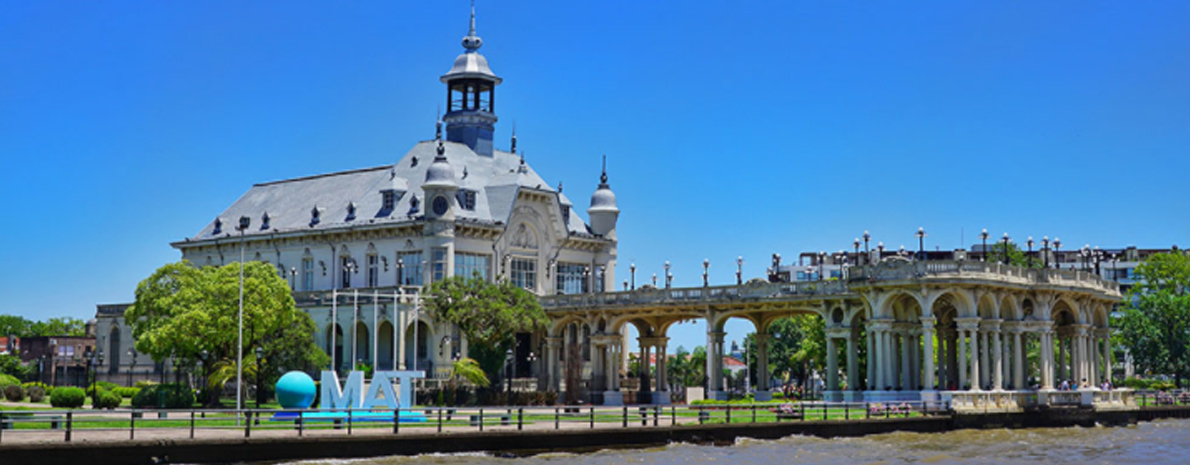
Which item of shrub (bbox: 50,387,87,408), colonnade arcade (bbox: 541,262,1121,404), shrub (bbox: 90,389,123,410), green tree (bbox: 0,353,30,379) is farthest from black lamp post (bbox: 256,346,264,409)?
green tree (bbox: 0,353,30,379)

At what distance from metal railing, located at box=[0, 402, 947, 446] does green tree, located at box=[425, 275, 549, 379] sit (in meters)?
21.0

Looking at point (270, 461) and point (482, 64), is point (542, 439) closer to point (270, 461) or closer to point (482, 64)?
point (270, 461)

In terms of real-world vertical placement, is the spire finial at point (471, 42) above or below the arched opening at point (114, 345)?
above

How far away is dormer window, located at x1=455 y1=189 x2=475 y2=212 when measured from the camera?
304ft

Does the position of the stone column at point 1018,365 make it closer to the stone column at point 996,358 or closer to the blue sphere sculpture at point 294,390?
the stone column at point 996,358

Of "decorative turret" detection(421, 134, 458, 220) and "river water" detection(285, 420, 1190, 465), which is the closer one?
"river water" detection(285, 420, 1190, 465)

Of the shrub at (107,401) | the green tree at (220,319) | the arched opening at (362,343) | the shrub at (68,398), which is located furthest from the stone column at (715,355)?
the shrub at (68,398)

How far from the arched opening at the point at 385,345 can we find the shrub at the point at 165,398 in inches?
669

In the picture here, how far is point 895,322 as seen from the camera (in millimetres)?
69875

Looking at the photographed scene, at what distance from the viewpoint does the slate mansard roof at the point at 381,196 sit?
3684 inches

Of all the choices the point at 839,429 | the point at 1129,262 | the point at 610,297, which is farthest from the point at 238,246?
the point at 1129,262

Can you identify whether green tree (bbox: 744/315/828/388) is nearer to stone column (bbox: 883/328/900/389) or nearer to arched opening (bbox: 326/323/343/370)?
arched opening (bbox: 326/323/343/370)

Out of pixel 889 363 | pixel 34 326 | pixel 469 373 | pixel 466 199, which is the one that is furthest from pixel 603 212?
pixel 34 326

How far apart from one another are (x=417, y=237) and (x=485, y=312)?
11.0 m
